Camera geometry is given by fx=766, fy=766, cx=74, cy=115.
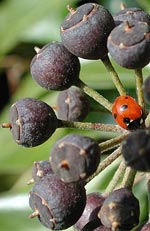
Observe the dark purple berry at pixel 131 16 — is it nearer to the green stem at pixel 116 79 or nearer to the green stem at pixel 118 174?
the green stem at pixel 116 79

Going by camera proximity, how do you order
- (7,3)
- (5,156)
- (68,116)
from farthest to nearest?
(7,3), (5,156), (68,116)

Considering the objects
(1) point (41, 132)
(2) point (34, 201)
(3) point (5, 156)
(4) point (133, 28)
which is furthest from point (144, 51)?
(3) point (5, 156)

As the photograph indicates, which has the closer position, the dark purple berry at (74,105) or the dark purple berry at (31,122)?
the dark purple berry at (31,122)

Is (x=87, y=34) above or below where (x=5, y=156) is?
above

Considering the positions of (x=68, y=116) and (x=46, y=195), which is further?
(x=68, y=116)

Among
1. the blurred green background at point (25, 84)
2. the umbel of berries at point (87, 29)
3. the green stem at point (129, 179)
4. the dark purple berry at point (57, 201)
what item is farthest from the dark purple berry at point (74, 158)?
the blurred green background at point (25, 84)

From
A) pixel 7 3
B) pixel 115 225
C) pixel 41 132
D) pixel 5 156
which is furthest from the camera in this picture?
pixel 7 3

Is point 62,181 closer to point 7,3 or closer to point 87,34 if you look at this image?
point 87,34

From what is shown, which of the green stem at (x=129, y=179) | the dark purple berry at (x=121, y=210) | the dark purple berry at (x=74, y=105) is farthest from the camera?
the dark purple berry at (x=74, y=105)
